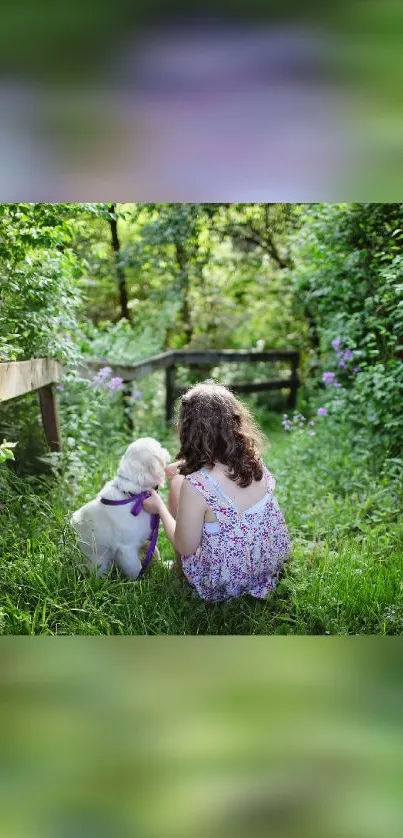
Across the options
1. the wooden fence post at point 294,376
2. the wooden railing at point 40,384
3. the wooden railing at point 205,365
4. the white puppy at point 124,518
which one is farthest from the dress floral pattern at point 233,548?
the wooden fence post at point 294,376

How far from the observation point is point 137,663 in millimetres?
1192

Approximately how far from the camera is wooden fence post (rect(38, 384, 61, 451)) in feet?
11.9

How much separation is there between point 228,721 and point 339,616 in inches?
62.7

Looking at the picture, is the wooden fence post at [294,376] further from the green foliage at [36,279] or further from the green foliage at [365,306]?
the green foliage at [36,279]

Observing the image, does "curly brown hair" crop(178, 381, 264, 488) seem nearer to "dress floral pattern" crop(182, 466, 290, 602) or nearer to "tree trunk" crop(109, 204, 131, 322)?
"dress floral pattern" crop(182, 466, 290, 602)

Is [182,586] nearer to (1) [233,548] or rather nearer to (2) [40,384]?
(1) [233,548]

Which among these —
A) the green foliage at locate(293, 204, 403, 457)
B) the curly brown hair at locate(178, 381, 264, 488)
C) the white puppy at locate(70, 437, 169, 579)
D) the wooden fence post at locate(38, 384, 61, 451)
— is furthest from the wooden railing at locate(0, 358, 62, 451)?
the green foliage at locate(293, 204, 403, 457)

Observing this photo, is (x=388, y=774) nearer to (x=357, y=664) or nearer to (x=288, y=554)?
(x=357, y=664)

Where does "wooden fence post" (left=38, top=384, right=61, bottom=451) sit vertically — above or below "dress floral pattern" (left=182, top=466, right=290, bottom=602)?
above

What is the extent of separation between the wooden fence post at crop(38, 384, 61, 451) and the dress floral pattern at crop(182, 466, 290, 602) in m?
1.22

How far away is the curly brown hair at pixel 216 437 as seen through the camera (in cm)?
260

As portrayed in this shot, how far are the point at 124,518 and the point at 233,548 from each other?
47cm

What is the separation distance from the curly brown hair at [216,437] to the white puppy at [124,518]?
0.19 metres
